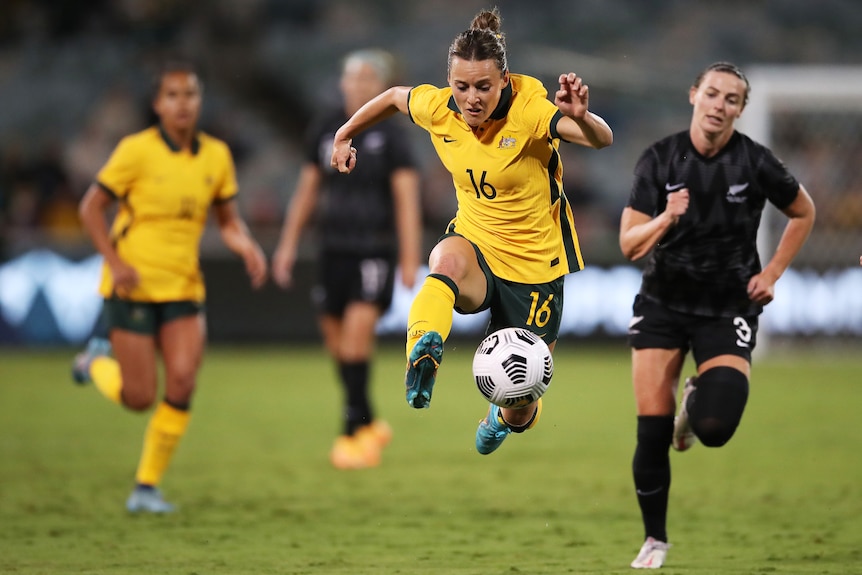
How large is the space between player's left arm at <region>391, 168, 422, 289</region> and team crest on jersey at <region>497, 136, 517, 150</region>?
3.39 metres

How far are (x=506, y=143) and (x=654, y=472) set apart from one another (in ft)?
5.18

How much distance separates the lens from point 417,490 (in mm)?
7867

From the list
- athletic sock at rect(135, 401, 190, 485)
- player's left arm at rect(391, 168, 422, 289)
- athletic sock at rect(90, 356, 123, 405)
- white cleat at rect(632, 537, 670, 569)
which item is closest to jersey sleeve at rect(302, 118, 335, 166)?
player's left arm at rect(391, 168, 422, 289)

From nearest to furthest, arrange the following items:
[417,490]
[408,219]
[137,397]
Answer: [137,397]
[417,490]
[408,219]

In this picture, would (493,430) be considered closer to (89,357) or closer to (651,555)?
(651,555)

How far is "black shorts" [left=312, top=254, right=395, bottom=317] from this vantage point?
29.6 feet

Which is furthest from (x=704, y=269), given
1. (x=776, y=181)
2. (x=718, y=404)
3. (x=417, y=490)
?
(x=417, y=490)

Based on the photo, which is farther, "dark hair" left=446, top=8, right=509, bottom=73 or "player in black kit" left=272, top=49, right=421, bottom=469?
"player in black kit" left=272, top=49, right=421, bottom=469

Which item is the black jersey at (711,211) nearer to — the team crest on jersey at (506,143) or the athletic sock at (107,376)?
the team crest on jersey at (506,143)

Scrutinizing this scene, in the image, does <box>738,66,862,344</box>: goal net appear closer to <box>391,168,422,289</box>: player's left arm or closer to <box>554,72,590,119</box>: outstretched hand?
<box>391,168,422,289</box>: player's left arm

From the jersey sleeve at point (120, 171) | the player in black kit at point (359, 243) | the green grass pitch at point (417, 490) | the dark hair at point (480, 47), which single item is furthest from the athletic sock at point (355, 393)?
the dark hair at point (480, 47)

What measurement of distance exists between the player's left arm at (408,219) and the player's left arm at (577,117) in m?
3.74

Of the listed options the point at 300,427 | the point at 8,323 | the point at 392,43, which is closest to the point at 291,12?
the point at 392,43

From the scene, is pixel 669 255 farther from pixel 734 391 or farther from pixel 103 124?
pixel 103 124
